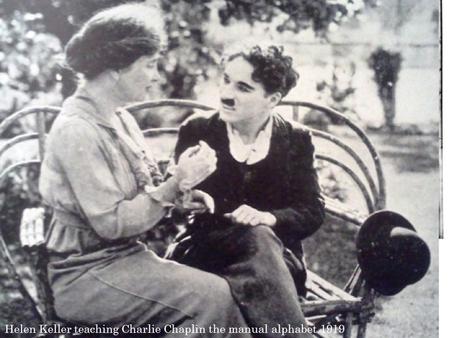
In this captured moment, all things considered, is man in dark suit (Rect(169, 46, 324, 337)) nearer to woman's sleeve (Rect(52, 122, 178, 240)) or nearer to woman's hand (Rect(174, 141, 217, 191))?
woman's hand (Rect(174, 141, 217, 191))

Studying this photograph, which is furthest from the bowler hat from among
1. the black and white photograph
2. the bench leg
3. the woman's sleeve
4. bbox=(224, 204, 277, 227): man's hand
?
the woman's sleeve

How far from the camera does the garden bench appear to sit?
1722mm

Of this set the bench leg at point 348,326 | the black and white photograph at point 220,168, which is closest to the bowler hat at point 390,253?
the black and white photograph at point 220,168

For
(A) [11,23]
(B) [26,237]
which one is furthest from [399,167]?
(A) [11,23]

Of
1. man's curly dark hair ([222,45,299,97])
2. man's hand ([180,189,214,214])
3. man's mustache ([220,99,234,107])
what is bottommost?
man's hand ([180,189,214,214])

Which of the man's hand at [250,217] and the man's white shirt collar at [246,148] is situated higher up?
the man's white shirt collar at [246,148]

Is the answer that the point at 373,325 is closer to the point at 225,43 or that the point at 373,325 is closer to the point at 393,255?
the point at 393,255

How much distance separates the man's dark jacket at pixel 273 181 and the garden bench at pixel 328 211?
0.06 meters

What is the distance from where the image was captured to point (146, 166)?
1.67m

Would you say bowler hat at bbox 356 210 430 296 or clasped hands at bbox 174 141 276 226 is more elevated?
clasped hands at bbox 174 141 276 226

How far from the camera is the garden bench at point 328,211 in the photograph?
5.65ft

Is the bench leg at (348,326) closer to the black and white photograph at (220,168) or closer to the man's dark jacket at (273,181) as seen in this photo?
the black and white photograph at (220,168)

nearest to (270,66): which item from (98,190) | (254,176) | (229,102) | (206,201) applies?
(229,102)

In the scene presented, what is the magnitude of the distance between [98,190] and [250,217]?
42 centimetres
